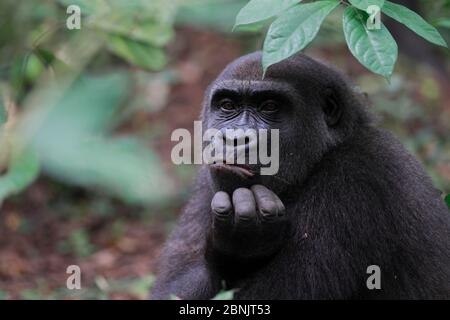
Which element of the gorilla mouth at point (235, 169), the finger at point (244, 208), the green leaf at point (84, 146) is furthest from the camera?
the gorilla mouth at point (235, 169)

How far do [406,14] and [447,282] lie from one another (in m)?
1.86

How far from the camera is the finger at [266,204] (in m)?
4.32

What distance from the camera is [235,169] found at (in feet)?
14.4

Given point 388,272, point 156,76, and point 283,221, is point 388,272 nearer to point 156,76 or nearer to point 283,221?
point 283,221

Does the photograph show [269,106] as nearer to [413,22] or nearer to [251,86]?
[251,86]

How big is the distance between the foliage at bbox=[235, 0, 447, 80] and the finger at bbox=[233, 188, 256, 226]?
3.04 ft

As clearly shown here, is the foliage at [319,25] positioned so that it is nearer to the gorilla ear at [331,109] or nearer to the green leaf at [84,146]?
the gorilla ear at [331,109]

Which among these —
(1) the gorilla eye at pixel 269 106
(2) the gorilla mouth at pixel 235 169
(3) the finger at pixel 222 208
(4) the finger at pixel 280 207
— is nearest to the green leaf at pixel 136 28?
(1) the gorilla eye at pixel 269 106

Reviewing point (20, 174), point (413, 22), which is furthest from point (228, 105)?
point (20, 174)

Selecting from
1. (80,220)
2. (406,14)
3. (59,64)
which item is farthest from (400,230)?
(80,220)

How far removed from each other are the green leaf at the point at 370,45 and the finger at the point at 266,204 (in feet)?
3.47

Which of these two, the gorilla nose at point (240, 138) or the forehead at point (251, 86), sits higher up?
the forehead at point (251, 86)

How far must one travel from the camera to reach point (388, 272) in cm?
452

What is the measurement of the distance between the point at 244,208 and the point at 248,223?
0.11m
